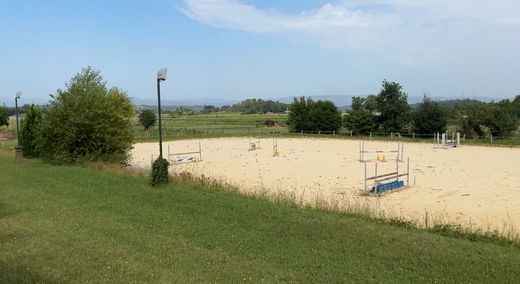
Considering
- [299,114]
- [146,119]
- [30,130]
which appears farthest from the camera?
[146,119]

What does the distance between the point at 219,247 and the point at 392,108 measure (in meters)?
43.4

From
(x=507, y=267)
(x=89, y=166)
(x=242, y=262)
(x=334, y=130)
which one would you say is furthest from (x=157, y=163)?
(x=334, y=130)

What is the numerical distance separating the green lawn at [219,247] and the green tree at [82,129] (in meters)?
9.87

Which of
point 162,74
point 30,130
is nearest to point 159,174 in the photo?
point 162,74

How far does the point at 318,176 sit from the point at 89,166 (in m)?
8.45

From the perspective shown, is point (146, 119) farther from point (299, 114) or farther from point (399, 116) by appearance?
point (399, 116)

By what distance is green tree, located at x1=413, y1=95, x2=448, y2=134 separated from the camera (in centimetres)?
4475

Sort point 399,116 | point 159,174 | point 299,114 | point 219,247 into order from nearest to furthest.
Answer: point 219,247 → point 159,174 → point 399,116 → point 299,114

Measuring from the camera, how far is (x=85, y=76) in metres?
21.4

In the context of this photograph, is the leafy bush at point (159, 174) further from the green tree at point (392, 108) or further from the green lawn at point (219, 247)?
the green tree at point (392, 108)

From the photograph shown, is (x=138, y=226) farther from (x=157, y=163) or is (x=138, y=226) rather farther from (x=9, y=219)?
(x=157, y=163)

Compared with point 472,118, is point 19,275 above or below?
below

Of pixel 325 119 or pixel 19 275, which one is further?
pixel 325 119

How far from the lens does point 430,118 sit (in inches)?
1777
